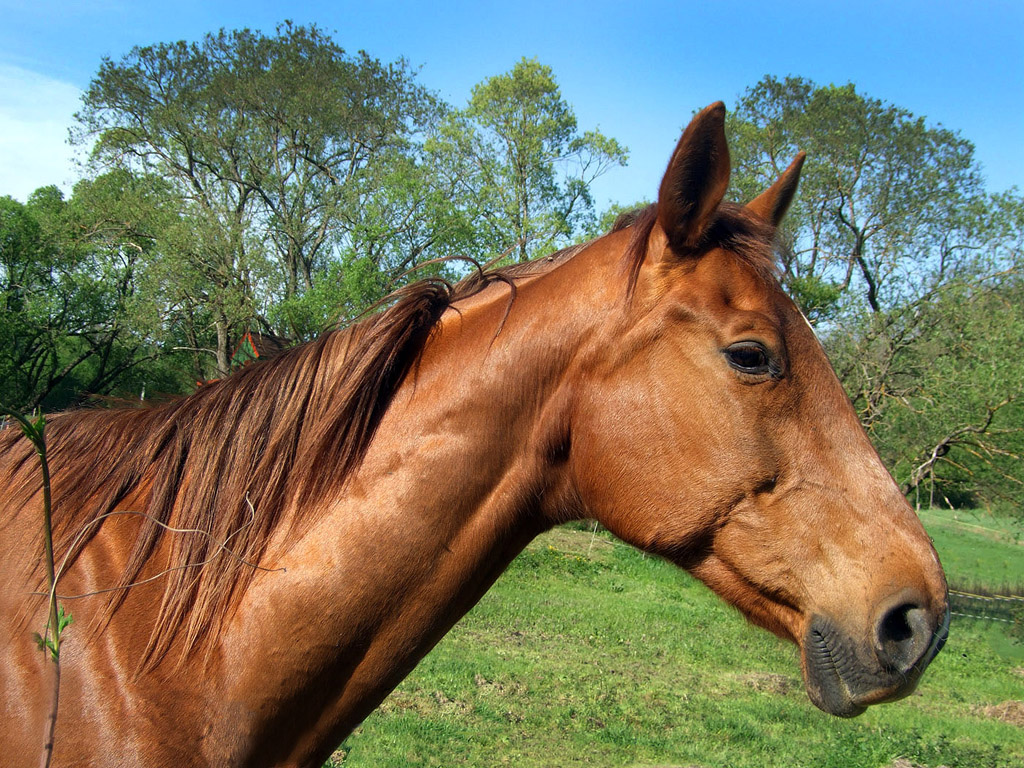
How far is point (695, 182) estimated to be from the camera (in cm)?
176

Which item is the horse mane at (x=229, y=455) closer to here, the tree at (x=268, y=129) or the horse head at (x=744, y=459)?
the horse head at (x=744, y=459)

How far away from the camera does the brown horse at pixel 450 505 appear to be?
60.9 inches

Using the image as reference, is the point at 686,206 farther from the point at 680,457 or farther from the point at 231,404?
the point at 231,404

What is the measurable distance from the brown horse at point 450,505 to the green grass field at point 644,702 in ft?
1.24

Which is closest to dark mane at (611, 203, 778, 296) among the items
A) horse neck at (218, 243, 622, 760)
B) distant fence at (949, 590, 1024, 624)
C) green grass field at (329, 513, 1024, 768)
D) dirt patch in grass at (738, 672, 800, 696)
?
horse neck at (218, 243, 622, 760)

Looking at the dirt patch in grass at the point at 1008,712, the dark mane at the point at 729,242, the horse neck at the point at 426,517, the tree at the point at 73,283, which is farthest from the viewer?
the tree at the point at 73,283

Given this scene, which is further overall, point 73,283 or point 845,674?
point 73,283

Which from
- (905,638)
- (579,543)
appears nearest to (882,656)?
(905,638)

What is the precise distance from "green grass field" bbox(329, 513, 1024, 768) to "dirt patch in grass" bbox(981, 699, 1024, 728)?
0.08 feet

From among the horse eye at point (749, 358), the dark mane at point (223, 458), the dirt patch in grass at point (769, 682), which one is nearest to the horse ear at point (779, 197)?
the horse eye at point (749, 358)

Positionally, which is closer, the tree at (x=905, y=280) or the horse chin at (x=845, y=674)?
the horse chin at (x=845, y=674)

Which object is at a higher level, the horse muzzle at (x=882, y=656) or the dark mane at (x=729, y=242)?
the dark mane at (x=729, y=242)

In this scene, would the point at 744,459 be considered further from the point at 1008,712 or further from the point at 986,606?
the point at 986,606

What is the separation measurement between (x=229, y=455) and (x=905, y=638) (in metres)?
1.66
